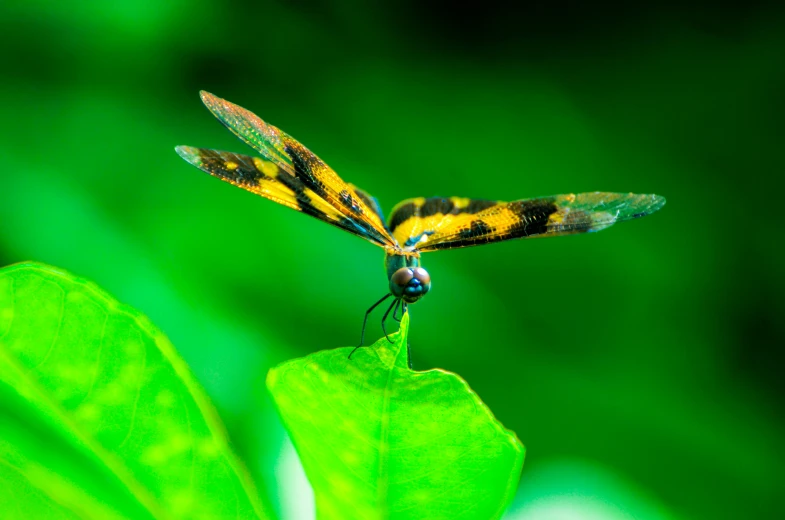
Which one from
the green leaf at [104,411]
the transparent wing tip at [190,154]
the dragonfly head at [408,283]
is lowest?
the green leaf at [104,411]

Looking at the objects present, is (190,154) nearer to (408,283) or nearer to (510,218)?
(408,283)

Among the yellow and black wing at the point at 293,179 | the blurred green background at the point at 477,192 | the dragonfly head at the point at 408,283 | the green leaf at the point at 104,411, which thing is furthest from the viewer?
the blurred green background at the point at 477,192

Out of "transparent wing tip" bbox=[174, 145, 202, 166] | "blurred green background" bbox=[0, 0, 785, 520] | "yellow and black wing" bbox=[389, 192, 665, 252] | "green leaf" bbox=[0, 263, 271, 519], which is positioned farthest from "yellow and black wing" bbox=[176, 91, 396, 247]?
"green leaf" bbox=[0, 263, 271, 519]

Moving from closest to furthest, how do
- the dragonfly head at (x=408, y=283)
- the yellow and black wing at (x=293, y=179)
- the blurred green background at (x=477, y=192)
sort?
the dragonfly head at (x=408, y=283)
the yellow and black wing at (x=293, y=179)
the blurred green background at (x=477, y=192)

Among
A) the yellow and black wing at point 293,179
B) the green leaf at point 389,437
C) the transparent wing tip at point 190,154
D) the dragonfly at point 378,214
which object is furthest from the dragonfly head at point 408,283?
the green leaf at point 389,437

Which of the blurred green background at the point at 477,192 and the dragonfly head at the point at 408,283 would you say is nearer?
the dragonfly head at the point at 408,283

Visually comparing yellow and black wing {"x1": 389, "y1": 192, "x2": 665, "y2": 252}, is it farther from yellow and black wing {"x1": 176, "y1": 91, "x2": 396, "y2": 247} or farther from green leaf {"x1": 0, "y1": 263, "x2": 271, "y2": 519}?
green leaf {"x1": 0, "y1": 263, "x2": 271, "y2": 519}

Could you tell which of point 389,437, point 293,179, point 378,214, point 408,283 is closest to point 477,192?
point 378,214

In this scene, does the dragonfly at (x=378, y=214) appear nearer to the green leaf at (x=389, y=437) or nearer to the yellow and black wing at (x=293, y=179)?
the yellow and black wing at (x=293, y=179)
